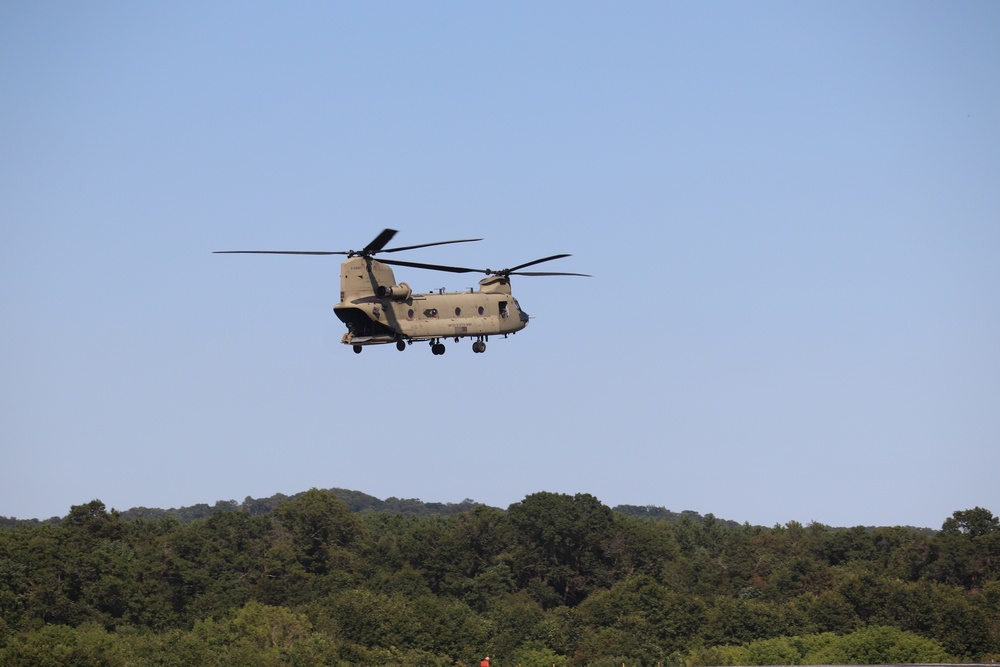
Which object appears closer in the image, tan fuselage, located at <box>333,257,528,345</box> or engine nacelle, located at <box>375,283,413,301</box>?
tan fuselage, located at <box>333,257,528,345</box>

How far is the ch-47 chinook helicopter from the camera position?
301ft

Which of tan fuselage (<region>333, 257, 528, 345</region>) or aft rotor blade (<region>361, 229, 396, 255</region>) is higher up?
aft rotor blade (<region>361, 229, 396, 255</region>)

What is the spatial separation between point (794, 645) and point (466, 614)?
141 feet

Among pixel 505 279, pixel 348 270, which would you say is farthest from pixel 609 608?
pixel 348 270

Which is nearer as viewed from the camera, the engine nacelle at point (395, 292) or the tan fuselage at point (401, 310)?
the tan fuselage at point (401, 310)

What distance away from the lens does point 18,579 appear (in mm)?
184750

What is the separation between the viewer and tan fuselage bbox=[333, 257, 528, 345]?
301ft

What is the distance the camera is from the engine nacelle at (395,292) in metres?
92.8

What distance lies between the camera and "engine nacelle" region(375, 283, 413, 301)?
9281 cm

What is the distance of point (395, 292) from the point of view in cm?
9331

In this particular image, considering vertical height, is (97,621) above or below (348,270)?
below

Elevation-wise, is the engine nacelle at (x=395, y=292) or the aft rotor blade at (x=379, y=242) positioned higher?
the aft rotor blade at (x=379, y=242)

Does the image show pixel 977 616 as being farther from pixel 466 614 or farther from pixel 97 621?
pixel 97 621

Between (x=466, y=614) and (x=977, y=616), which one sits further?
(x=466, y=614)
